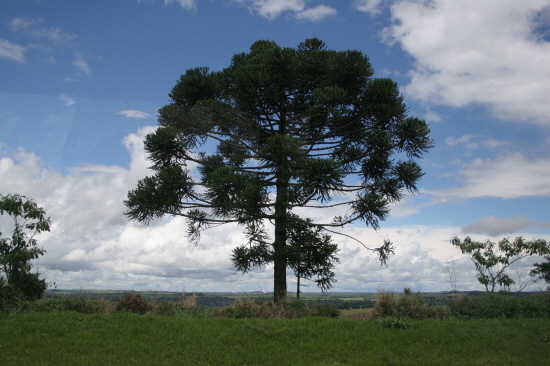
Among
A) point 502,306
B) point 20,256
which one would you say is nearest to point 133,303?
point 20,256

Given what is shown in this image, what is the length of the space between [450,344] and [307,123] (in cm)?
956

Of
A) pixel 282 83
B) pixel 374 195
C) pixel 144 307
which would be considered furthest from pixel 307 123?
pixel 144 307

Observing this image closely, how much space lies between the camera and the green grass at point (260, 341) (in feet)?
22.9

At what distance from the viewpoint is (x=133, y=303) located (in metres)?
10.8

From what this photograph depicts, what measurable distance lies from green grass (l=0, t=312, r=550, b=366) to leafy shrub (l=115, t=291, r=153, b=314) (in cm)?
152

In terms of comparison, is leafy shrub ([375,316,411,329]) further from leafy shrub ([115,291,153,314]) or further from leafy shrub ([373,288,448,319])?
leafy shrub ([115,291,153,314])

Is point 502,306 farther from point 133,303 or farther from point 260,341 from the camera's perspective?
point 133,303

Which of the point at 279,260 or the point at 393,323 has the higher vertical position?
the point at 279,260

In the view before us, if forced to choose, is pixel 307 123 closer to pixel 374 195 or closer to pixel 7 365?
pixel 374 195

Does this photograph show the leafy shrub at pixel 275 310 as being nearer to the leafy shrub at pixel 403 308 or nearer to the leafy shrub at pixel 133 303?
the leafy shrub at pixel 403 308

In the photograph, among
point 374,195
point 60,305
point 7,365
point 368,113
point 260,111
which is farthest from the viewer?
point 260,111

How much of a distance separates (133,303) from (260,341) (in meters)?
4.73

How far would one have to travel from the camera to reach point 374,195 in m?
12.9

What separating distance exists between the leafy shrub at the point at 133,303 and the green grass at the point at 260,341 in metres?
1.52
